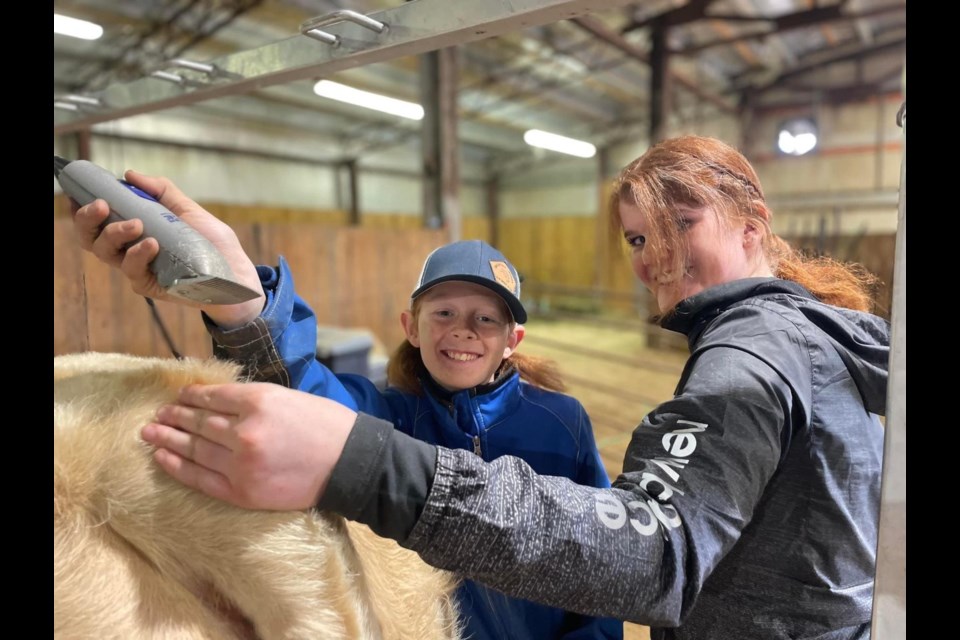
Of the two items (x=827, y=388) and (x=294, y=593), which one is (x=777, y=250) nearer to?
(x=827, y=388)

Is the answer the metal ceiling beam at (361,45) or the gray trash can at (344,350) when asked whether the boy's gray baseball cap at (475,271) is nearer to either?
the metal ceiling beam at (361,45)

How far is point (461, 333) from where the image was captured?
93cm

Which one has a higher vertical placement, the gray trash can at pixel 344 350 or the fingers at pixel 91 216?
the fingers at pixel 91 216

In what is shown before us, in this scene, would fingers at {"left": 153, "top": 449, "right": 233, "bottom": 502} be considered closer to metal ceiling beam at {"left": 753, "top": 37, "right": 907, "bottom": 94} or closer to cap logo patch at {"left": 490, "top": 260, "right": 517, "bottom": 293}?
cap logo patch at {"left": 490, "top": 260, "right": 517, "bottom": 293}

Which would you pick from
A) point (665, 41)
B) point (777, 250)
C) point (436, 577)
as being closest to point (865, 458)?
point (777, 250)

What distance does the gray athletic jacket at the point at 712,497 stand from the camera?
455 mm

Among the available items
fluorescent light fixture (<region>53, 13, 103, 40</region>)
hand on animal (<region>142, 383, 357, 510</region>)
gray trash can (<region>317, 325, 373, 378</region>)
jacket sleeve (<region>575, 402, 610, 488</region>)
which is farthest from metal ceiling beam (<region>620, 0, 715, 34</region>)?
hand on animal (<region>142, 383, 357, 510</region>)

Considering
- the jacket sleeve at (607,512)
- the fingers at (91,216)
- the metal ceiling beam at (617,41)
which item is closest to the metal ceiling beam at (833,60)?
the metal ceiling beam at (617,41)

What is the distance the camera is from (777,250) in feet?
2.79

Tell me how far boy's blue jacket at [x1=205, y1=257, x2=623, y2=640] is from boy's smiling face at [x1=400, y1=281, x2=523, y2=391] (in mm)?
35

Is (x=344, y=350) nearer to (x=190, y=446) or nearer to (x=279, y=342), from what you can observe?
(x=279, y=342)

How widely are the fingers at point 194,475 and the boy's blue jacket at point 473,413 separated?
0.26m

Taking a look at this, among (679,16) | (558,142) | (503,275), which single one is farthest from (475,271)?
(558,142)

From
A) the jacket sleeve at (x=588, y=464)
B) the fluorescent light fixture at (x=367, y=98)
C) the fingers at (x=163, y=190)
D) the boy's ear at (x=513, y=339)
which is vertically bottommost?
the jacket sleeve at (x=588, y=464)
